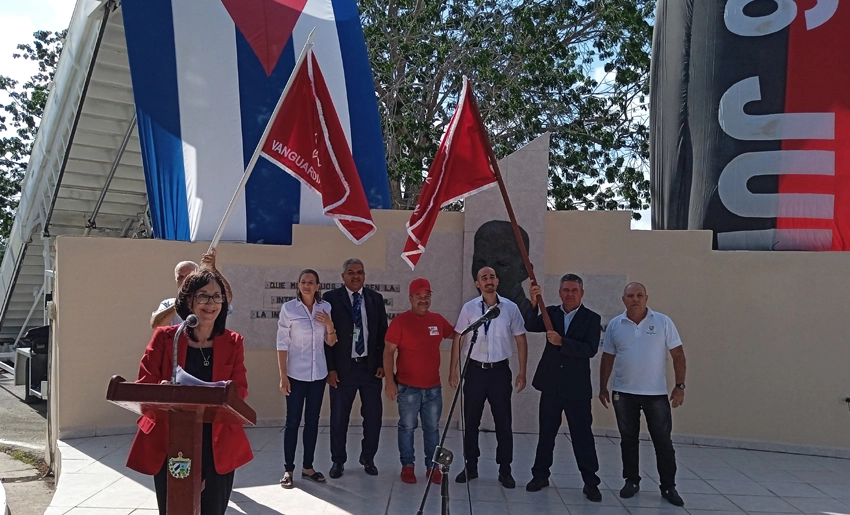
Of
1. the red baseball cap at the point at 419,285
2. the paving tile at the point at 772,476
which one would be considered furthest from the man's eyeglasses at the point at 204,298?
the paving tile at the point at 772,476

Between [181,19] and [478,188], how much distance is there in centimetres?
522

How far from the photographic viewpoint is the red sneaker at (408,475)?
220 inches

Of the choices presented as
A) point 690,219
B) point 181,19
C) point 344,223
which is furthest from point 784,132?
point 181,19

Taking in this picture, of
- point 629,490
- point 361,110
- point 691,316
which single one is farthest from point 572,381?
point 361,110

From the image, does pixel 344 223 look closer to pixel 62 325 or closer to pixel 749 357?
pixel 62 325

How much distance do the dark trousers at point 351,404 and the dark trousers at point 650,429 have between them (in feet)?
6.12

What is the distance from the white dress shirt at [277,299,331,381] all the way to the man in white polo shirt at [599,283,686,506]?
2.26m

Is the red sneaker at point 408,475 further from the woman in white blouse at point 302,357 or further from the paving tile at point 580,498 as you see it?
the paving tile at point 580,498

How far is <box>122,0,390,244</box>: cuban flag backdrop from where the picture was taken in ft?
28.3

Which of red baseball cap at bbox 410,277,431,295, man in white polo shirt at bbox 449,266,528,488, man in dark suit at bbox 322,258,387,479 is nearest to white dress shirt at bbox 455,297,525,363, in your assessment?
man in white polo shirt at bbox 449,266,528,488

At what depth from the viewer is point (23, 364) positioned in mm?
11023

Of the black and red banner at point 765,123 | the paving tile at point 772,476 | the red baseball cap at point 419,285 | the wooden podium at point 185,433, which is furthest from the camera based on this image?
the black and red banner at point 765,123

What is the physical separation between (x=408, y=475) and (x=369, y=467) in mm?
393

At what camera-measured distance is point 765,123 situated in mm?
7621
